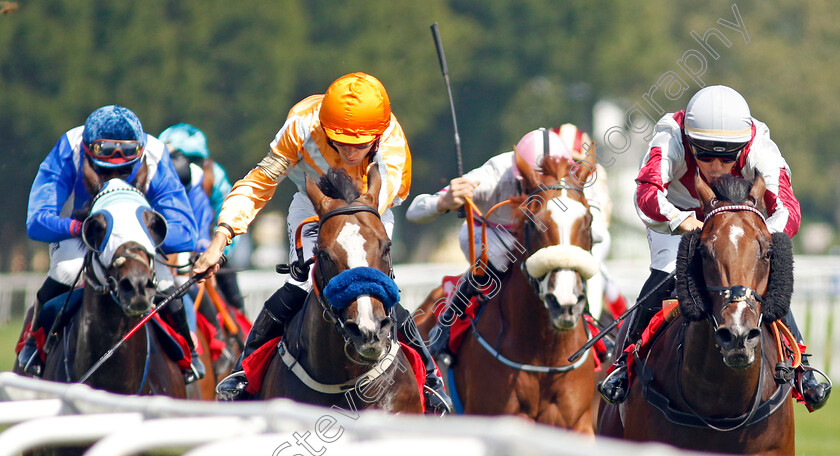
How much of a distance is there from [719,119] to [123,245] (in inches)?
112

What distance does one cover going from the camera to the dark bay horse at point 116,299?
534 cm

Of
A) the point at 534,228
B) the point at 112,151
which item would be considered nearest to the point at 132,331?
the point at 112,151

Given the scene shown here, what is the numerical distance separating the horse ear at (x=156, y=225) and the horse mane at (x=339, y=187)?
137 centimetres

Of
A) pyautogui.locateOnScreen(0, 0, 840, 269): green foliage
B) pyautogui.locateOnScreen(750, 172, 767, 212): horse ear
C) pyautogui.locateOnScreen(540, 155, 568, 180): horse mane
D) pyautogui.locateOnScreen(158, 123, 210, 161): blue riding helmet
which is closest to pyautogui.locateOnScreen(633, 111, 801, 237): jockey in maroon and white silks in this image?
pyautogui.locateOnScreen(750, 172, 767, 212): horse ear

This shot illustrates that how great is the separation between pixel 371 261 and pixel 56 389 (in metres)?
1.47

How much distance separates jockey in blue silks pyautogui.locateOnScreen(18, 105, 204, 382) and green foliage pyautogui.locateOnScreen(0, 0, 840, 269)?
656 inches

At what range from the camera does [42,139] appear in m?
23.7

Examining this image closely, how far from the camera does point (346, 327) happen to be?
4.17 meters

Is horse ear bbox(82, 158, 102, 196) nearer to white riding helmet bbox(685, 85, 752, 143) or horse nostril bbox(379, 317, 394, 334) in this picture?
horse nostril bbox(379, 317, 394, 334)

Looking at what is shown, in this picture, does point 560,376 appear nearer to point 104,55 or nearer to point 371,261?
point 371,261

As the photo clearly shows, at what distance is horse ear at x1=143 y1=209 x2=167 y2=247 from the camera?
5.66 metres

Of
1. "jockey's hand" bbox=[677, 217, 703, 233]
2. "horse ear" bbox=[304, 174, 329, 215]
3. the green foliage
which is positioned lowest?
"jockey's hand" bbox=[677, 217, 703, 233]

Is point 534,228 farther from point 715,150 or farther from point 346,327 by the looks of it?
point 346,327

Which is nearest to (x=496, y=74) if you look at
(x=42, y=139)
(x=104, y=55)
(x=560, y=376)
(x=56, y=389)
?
(x=104, y=55)
